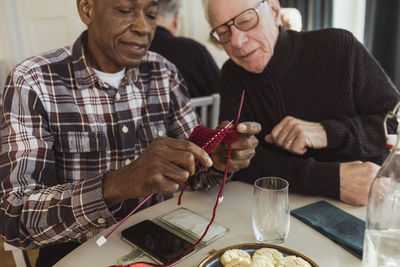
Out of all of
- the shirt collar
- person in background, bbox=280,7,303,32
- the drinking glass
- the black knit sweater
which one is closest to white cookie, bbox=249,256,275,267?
the drinking glass

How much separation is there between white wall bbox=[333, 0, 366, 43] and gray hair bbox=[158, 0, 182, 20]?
1.63m

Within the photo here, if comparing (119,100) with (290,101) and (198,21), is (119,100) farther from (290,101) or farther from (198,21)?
(198,21)

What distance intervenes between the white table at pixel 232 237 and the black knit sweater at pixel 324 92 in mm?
295

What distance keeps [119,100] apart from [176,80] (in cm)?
31

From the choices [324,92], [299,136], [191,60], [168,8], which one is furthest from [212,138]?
[168,8]

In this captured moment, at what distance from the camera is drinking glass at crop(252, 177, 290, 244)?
86 centimetres

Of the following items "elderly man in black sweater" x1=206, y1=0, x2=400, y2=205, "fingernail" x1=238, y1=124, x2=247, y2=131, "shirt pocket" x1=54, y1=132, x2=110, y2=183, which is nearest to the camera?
"fingernail" x1=238, y1=124, x2=247, y2=131

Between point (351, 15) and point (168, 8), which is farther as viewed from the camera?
point (351, 15)

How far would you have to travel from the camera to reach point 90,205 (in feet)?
3.20

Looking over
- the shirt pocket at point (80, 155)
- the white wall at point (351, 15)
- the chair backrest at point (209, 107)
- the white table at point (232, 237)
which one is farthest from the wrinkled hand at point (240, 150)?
the white wall at point (351, 15)

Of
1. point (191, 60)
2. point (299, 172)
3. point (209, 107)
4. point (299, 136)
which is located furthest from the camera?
point (191, 60)

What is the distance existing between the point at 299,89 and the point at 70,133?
3.14ft

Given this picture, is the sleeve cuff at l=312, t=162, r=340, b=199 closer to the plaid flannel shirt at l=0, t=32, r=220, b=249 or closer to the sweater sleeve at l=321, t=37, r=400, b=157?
the sweater sleeve at l=321, t=37, r=400, b=157

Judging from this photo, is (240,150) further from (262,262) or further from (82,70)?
(82,70)
